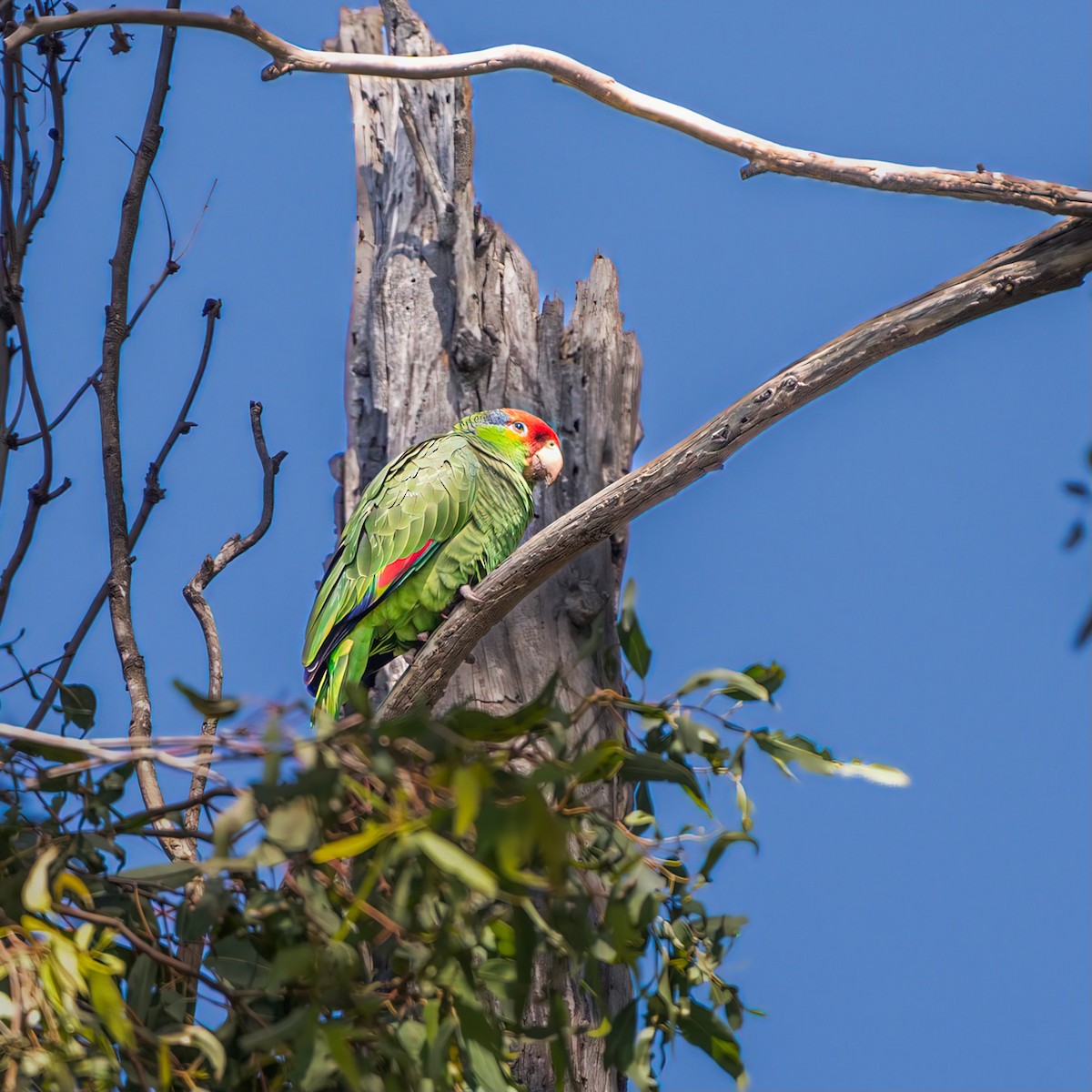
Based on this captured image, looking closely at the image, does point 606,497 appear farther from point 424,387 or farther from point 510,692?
point 424,387

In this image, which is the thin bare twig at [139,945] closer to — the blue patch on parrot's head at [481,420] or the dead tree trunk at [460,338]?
the dead tree trunk at [460,338]

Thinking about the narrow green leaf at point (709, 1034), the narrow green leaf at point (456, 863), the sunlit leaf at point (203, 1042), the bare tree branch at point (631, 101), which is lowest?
the sunlit leaf at point (203, 1042)

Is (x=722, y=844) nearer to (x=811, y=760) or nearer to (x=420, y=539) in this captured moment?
(x=811, y=760)

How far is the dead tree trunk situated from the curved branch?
53 cm

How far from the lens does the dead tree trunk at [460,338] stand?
272 centimetres

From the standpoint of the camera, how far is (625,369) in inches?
109

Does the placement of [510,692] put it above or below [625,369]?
below

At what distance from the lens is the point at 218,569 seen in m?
2.10

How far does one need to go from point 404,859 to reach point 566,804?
0.52 feet

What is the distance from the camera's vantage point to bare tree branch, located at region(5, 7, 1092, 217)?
1.67 m

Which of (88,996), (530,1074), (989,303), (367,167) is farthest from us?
(367,167)

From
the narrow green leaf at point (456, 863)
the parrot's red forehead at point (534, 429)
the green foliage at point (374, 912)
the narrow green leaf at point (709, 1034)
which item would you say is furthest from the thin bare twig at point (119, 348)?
the narrow green leaf at point (456, 863)

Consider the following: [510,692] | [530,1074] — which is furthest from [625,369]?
[530,1074]

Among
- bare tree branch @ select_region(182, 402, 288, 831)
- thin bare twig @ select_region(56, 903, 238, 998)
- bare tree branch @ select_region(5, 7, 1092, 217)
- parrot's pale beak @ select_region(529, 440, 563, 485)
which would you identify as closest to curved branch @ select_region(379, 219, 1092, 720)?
bare tree branch @ select_region(5, 7, 1092, 217)
